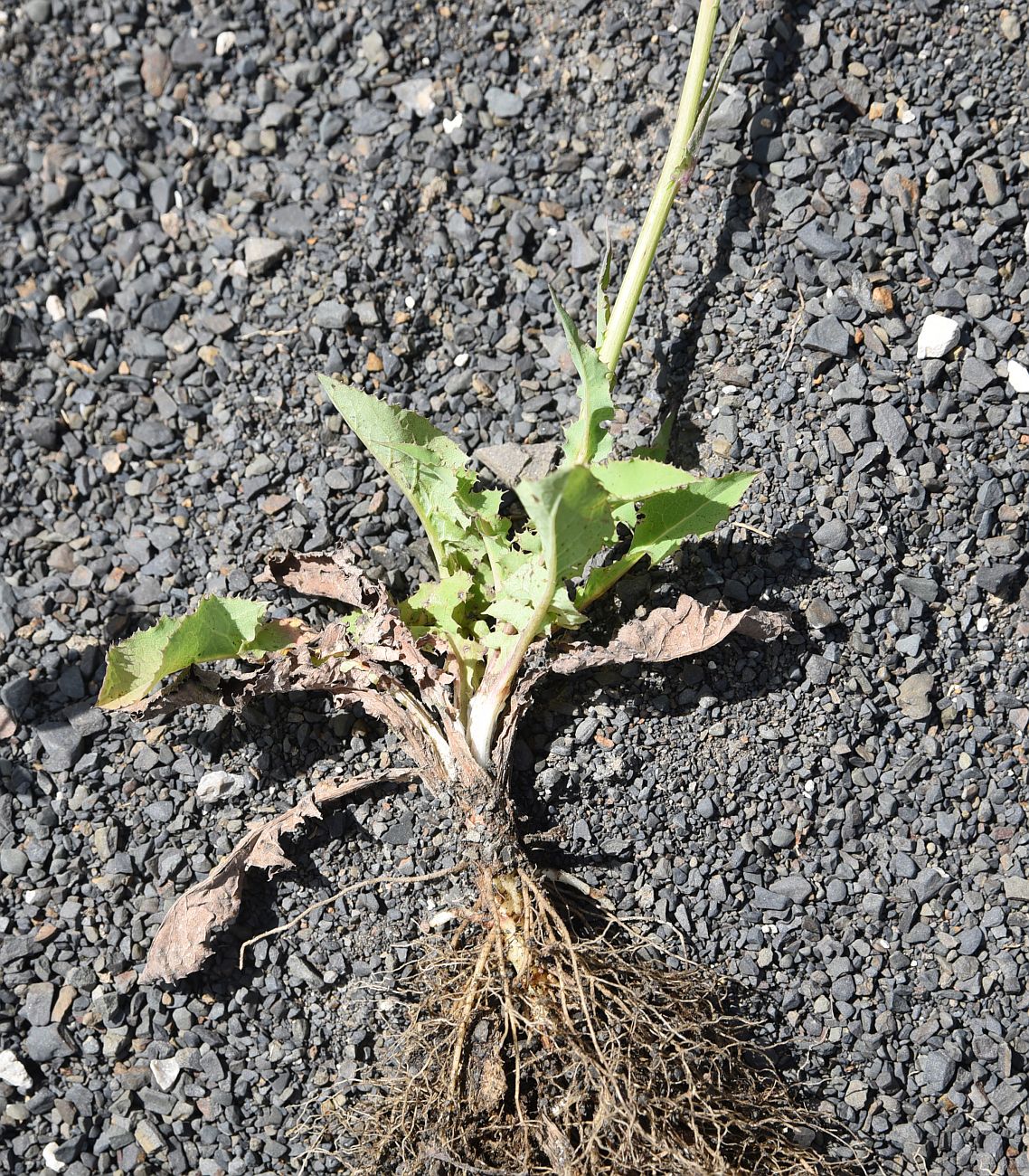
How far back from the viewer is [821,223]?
185cm

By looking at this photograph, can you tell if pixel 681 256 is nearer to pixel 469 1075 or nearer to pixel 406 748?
pixel 406 748

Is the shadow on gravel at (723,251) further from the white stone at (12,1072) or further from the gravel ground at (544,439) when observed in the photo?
the white stone at (12,1072)

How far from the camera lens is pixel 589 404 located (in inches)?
57.5

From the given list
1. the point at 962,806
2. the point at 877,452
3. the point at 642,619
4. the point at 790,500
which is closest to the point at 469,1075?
the point at 642,619

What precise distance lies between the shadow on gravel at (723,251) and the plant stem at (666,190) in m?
0.25

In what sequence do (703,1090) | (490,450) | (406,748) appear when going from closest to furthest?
(703,1090)
(406,748)
(490,450)

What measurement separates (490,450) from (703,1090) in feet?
3.50

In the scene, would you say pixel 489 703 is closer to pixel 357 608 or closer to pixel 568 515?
pixel 357 608

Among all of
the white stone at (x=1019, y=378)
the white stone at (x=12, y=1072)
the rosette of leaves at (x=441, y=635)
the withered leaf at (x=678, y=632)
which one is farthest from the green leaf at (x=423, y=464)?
the white stone at (x=12, y=1072)

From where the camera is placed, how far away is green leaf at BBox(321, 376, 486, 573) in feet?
5.39

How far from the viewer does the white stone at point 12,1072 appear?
5.97 feet

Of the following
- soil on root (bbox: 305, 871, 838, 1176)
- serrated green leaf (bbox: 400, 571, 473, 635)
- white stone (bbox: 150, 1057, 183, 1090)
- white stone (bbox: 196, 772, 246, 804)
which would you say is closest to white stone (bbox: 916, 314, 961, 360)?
serrated green leaf (bbox: 400, 571, 473, 635)

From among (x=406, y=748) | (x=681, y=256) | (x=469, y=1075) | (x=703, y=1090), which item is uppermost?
(x=681, y=256)

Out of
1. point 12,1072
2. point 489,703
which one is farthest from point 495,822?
point 12,1072
